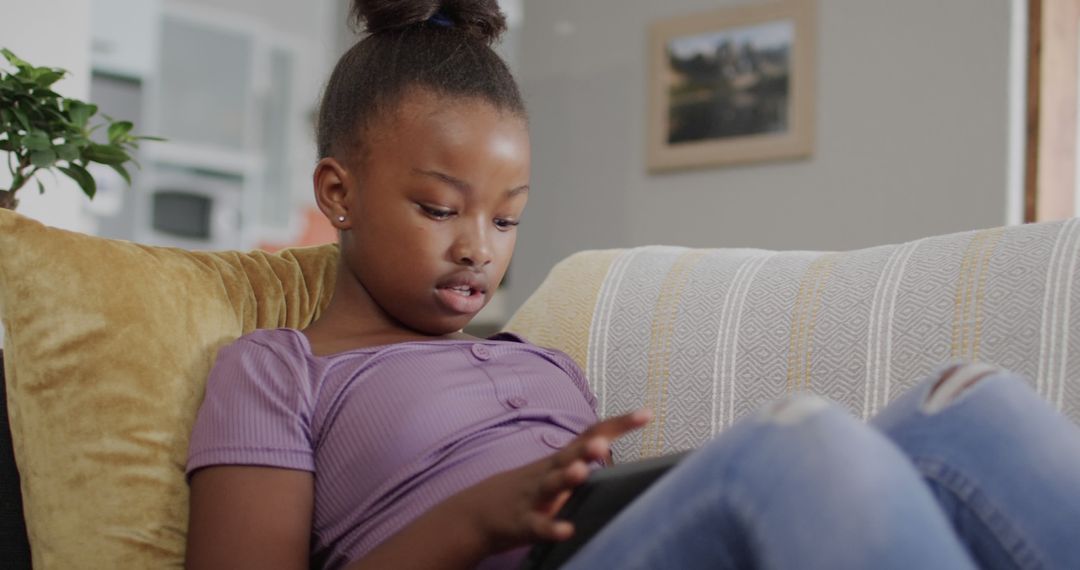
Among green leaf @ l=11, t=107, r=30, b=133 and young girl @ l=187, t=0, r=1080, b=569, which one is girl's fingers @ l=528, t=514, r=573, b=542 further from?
green leaf @ l=11, t=107, r=30, b=133

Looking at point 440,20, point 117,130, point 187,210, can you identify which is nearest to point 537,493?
point 440,20

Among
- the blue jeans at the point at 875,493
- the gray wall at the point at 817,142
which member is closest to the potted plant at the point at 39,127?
Result: the blue jeans at the point at 875,493

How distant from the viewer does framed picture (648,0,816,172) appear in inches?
122

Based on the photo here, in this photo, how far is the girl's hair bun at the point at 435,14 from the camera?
3.85ft

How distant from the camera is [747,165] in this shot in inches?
126

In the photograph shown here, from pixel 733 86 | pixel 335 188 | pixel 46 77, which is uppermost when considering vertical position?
pixel 733 86

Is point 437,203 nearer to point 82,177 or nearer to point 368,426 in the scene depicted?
point 368,426

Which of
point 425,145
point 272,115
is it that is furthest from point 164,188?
point 425,145

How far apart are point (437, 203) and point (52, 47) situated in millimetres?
1049

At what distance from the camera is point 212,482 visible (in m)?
0.91

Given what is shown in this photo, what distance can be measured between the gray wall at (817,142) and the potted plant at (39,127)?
2171mm

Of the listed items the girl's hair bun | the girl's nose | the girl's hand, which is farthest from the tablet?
the girl's hair bun

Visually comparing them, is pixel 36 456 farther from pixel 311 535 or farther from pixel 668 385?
pixel 668 385

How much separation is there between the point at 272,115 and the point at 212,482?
493 cm
